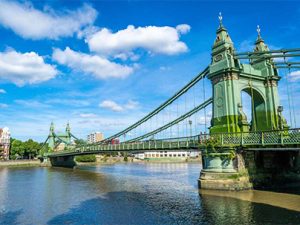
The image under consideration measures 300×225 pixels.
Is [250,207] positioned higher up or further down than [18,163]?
further down

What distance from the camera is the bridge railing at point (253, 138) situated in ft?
86.4

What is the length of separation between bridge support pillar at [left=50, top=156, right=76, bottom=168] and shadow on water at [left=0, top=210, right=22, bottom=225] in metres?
71.6

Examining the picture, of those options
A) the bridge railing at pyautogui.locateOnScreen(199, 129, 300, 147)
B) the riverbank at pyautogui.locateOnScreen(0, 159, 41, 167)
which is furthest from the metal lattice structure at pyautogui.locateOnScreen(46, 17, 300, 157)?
the riverbank at pyautogui.locateOnScreen(0, 159, 41, 167)

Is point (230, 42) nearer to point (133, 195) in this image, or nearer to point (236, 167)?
point (236, 167)

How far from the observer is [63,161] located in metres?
98.6

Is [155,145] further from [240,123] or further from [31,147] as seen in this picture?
[31,147]

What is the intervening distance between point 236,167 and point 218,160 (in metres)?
1.99

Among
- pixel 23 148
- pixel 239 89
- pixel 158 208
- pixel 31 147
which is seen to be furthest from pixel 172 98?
pixel 23 148

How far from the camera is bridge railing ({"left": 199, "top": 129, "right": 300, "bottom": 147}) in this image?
26.3 metres

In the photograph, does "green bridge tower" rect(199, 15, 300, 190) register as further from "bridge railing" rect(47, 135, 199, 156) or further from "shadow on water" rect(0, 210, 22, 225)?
"shadow on water" rect(0, 210, 22, 225)

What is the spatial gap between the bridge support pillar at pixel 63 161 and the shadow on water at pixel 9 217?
71584 mm

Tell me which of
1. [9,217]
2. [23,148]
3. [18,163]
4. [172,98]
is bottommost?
[9,217]

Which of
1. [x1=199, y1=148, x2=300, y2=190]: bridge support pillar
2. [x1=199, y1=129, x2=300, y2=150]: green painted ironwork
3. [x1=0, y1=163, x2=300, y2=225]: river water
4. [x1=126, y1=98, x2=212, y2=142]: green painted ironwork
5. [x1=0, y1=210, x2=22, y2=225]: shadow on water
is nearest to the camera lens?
[x1=0, y1=163, x2=300, y2=225]: river water

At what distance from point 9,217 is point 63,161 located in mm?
78657
